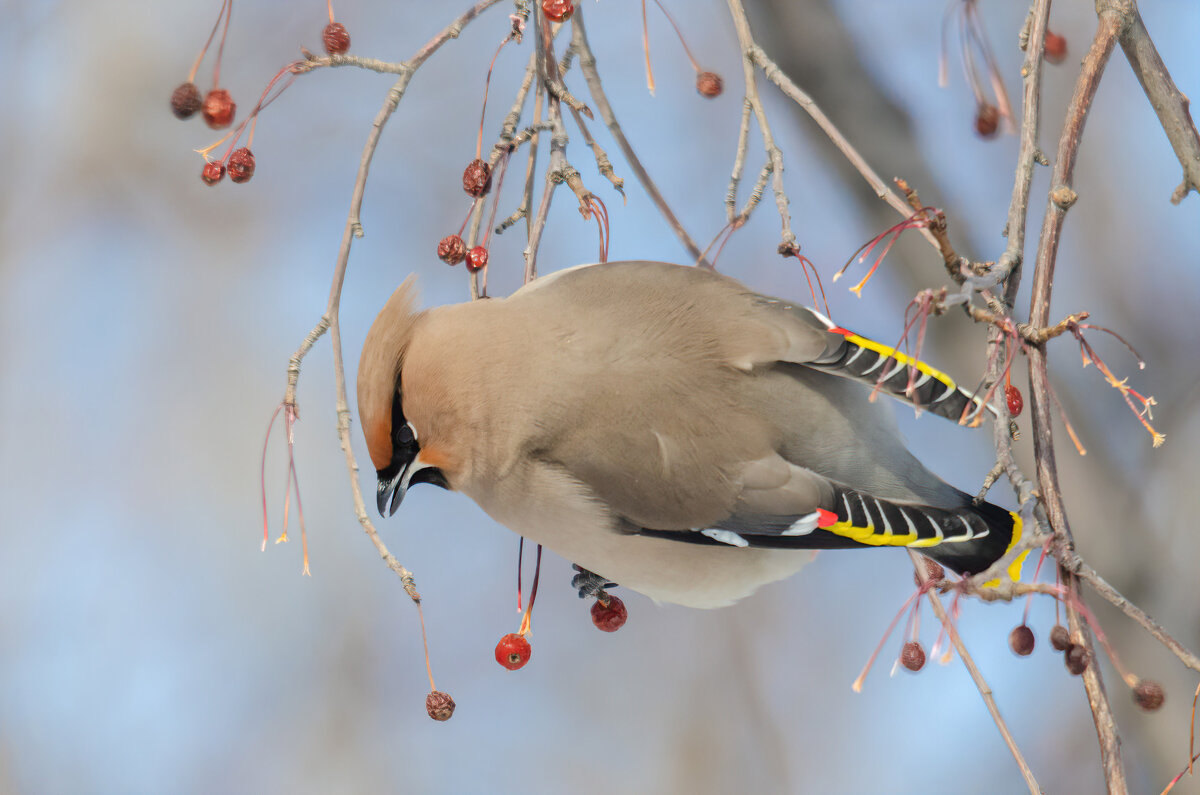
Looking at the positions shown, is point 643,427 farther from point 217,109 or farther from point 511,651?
point 217,109

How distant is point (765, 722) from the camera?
17.6ft

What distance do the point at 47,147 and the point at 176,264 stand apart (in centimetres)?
73

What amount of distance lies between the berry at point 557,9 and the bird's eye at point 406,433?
859mm

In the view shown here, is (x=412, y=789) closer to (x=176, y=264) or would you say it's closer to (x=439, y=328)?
(x=176, y=264)

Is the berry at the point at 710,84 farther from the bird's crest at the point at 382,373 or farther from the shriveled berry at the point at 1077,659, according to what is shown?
the shriveled berry at the point at 1077,659

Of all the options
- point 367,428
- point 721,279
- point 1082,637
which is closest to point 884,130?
point 721,279

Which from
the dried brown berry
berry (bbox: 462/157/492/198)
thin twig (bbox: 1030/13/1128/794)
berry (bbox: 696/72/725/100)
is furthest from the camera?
berry (bbox: 696/72/725/100)

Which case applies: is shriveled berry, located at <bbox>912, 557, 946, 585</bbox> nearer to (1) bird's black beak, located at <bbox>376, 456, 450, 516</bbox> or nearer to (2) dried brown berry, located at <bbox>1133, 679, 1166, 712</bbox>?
(2) dried brown berry, located at <bbox>1133, 679, 1166, 712</bbox>

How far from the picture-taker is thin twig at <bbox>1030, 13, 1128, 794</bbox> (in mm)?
1584

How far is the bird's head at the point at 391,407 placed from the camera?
2354 mm

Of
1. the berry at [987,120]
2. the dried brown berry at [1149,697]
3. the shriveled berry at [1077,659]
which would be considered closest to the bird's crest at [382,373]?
the shriveled berry at [1077,659]

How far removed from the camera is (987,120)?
3.11 meters

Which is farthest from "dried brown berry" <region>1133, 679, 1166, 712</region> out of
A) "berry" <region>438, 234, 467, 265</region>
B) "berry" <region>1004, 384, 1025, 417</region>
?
"berry" <region>438, 234, 467, 265</region>

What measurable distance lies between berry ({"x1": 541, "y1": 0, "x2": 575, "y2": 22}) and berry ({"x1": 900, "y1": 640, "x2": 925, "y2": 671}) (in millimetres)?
1347
